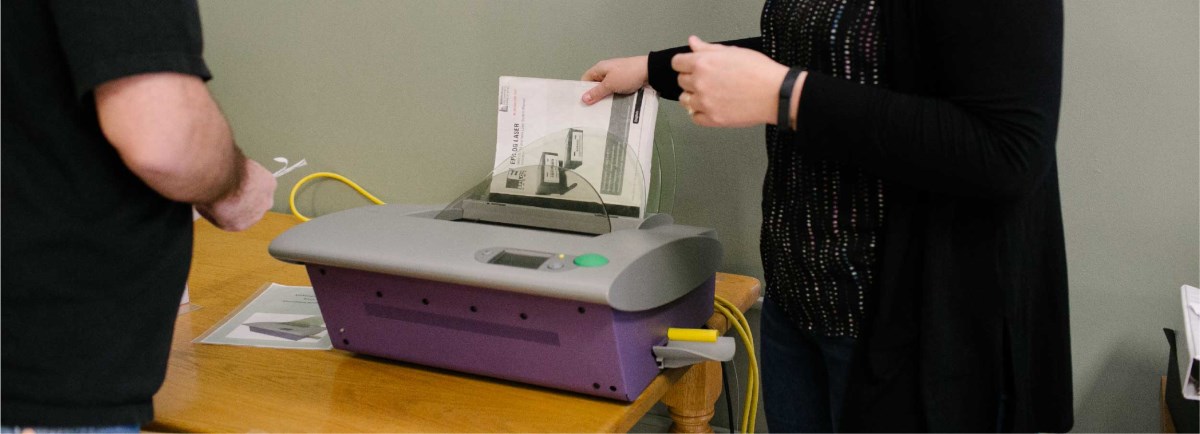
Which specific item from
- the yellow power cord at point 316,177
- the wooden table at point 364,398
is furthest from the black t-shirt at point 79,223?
the yellow power cord at point 316,177

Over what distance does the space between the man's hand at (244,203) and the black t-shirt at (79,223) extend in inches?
2.1

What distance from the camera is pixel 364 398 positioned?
1.06 metres

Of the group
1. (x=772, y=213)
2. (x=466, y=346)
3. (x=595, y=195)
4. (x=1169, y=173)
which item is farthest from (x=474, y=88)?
(x=1169, y=173)

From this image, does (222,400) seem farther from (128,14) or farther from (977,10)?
(977,10)

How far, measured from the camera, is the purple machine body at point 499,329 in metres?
0.97

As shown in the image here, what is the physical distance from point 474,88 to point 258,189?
78 cm

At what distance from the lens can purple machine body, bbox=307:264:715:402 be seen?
97 cm

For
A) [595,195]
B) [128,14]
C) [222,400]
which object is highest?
[128,14]

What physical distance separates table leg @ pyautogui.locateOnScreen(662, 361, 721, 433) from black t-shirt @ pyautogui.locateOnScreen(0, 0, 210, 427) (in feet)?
2.23

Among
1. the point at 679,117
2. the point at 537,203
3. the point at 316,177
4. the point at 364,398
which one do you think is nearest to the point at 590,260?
the point at 537,203

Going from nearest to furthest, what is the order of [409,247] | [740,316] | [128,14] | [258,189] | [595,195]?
[128,14] → [258,189] → [409,247] → [595,195] → [740,316]

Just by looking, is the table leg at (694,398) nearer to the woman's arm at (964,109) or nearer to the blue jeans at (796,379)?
the blue jeans at (796,379)

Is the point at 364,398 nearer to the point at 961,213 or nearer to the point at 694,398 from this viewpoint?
the point at 694,398

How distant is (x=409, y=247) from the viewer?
3.37 feet
